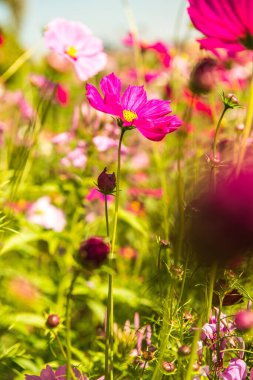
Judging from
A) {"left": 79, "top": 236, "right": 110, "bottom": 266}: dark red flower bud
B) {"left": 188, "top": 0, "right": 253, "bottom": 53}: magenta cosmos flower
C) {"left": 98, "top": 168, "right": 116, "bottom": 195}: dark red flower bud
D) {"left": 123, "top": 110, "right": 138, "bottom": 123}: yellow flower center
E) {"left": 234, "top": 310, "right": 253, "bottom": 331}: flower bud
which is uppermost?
{"left": 188, "top": 0, "right": 253, "bottom": 53}: magenta cosmos flower

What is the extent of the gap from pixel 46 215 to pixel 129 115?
69 cm

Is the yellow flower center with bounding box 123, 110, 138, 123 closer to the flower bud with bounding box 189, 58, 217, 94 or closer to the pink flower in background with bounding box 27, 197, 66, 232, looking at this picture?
the flower bud with bounding box 189, 58, 217, 94

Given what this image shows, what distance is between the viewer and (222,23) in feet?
1.28

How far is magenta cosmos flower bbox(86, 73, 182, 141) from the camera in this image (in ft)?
1.41

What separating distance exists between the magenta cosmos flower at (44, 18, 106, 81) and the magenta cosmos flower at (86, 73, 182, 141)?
0.20 m

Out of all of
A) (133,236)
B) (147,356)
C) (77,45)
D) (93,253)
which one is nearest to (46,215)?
(133,236)

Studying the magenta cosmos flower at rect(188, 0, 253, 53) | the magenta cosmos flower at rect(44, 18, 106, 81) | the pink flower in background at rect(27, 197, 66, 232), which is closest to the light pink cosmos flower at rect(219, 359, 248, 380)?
the magenta cosmos flower at rect(188, 0, 253, 53)

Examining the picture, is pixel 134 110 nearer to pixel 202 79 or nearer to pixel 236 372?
pixel 202 79

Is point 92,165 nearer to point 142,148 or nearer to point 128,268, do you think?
point 128,268

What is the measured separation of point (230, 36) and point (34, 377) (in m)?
0.36

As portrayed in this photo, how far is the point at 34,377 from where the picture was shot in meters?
0.45

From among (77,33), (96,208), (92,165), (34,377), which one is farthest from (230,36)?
(96,208)

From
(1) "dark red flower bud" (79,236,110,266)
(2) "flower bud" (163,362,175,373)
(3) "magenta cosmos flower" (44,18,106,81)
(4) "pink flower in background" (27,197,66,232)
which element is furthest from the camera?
(4) "pink flower in background" (27,197,66,232)

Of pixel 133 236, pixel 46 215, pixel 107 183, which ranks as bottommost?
pixel 133 236
